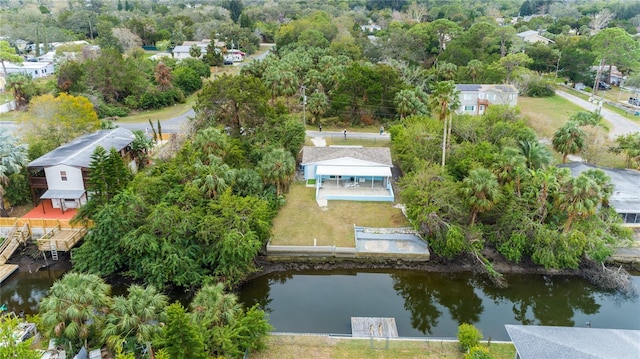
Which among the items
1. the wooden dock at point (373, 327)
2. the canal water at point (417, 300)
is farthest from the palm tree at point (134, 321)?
the wooden dock at point (373, 327)

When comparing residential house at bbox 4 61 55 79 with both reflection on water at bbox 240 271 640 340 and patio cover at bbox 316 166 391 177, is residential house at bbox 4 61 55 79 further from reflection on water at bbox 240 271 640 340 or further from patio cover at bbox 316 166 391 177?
reflection on water at bbox 240 271 640 340

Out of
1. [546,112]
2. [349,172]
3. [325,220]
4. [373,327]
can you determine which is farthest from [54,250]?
[546,112]

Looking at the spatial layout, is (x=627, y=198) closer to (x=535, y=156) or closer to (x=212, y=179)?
(x=535, y=156)

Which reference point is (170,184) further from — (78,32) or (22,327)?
(78,32)

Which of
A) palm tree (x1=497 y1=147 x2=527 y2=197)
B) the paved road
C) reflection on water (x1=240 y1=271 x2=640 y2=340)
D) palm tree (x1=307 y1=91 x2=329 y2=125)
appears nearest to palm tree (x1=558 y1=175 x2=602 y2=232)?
palm tree (x1=497 y1=147 x2=527 y2=197)

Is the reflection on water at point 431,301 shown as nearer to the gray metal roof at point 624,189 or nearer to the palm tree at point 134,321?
the gray metal roof at point 624,189

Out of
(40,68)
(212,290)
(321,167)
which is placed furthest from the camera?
(40,68)

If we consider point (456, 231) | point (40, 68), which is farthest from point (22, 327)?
point (40, 68)
